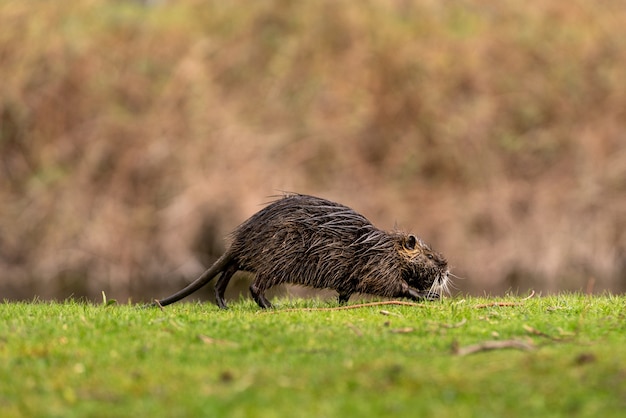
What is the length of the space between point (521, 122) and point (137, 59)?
9136 mm

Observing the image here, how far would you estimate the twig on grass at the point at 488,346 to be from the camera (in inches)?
238

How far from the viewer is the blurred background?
18.8 metres

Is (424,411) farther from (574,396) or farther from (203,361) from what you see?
(203,361)

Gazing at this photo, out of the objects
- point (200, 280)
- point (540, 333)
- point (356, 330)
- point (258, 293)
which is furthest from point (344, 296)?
point (540, 333)

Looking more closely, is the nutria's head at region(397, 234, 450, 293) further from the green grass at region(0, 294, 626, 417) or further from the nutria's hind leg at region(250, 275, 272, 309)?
the green grass at region(0, 294, 626, 417)

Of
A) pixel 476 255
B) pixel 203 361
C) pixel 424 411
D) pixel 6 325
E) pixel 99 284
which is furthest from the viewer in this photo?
pixel 476 255

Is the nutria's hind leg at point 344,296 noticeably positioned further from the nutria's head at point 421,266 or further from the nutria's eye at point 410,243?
the nutria's eye at point 410,243

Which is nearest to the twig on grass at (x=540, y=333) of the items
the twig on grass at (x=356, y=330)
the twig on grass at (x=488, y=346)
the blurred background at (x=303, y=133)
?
the twig on grass at (x=488, y=346)

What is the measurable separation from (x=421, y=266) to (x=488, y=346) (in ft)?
11.7

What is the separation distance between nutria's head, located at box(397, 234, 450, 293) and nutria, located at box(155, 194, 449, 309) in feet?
0.03

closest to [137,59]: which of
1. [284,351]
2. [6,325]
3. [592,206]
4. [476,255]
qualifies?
[476,255]

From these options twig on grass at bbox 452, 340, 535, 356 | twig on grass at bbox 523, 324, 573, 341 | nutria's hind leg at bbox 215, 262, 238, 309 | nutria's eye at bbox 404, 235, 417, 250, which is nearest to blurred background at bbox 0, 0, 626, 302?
nutria's hind leg at bbox 215, 262, 238, 309

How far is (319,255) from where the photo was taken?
8930 millimetres

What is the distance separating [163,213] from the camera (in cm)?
1902
